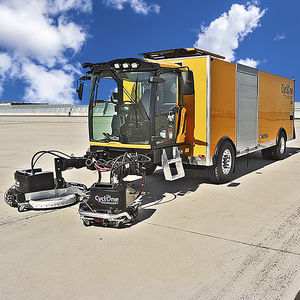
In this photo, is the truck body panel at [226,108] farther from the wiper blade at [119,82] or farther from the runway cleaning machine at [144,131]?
the wiper blade at [119,82]

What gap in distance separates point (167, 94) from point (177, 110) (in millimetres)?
409

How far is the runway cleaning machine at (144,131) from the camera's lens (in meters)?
5.62

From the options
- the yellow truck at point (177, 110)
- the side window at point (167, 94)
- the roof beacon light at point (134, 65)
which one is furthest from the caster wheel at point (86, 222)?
the roof beacon light at point (134, 65)

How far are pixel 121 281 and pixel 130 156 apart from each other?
2778mm

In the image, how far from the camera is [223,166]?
8.27 meters

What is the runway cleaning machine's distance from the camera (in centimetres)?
562

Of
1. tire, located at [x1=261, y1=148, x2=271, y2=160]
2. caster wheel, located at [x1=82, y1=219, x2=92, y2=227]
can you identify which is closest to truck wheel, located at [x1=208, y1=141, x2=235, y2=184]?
caster wheel, located at [x1=82, y1=219, x2=92, y2=227]

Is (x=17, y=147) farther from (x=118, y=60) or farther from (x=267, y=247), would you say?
(x=267, y=247)

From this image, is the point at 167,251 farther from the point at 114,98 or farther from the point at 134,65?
the point at 114,98

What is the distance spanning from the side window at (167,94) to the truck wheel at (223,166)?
5.55ft

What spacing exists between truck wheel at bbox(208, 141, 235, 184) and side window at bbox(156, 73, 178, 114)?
5.55 ft

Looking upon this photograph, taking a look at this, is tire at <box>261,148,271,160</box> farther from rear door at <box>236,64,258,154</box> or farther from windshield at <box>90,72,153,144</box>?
windshield at <box>90,72,153,144</box>

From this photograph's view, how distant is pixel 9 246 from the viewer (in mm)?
4645

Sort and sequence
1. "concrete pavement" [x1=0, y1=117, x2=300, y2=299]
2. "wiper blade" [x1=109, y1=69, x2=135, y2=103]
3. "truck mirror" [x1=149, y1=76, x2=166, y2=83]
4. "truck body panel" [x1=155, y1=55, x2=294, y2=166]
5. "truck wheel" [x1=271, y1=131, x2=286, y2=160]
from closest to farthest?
"concrete pavement" [x1=0, y1=117, x2=300, y2=299], "truck mirror" [x1=149, y1=76, x2=166, y2=83], "wiper blade" [x1=109, y1=69, x2=135, y2=103], "truck body panel" [x1=155, y1=55, x2=294, y2=166], "truck wheel" [x1=271, y1=131, x2=286, y2=160]
